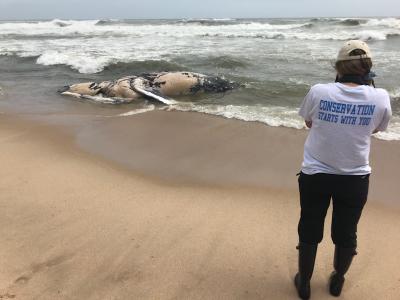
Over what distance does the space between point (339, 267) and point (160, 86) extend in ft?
23.2

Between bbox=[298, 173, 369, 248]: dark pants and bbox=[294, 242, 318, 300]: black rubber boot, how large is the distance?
5 centimetres

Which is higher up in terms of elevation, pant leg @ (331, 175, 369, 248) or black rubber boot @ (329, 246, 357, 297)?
pant leg @ (331, 175, 369, 248)

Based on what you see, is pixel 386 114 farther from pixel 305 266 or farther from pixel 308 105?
pixel 305 266

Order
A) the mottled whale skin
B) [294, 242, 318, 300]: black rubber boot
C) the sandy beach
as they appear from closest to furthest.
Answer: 1. [294, 242, 318, 300]: black rubber boot
2. the sandy beach
3. the mottled whale skin

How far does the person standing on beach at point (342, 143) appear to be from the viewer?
249 centimetres

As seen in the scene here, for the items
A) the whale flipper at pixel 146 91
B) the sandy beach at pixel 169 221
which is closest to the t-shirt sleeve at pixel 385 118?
the sandy beach at pixel 169 221

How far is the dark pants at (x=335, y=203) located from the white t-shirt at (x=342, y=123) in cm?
5

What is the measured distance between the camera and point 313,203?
→ 272 cm

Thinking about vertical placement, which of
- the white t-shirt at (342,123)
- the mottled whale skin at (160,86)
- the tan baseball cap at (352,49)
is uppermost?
the tan baseball cap at (352,49)

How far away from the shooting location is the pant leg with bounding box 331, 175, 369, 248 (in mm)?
2637

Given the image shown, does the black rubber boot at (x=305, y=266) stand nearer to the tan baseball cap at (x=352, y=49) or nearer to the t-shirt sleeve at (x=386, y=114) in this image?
the t-shirt sleeve at (x=386, y=114)

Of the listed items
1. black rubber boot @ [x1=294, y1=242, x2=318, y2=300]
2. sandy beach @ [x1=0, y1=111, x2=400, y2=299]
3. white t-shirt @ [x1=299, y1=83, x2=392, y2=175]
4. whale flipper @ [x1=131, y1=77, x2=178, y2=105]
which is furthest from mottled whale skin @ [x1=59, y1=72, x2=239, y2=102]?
white t-shirt @ [x1=299, y1=83, x2=392, y2=175]

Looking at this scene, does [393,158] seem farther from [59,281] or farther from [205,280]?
[59,281]

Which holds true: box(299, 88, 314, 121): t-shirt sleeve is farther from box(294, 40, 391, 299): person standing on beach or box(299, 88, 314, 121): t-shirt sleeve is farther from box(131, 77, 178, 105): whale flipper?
box(131, 77, 178, 105): whale flipper
